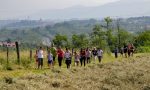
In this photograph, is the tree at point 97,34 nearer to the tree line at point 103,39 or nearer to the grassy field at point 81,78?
the tree line at point 103,39

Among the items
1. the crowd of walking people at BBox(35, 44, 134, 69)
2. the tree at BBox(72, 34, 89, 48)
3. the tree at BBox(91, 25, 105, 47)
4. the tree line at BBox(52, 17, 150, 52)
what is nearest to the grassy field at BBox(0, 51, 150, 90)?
the crowd of walking people at BBox(35, 44, 134, 69)

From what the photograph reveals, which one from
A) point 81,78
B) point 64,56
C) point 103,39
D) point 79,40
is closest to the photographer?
point 81,78

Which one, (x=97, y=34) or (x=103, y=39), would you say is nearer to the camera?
(x=103, y=39)

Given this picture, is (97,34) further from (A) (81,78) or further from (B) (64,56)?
(A) (81,78)

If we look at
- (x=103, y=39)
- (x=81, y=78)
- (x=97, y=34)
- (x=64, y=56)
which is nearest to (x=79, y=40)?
(x=97, y=34)

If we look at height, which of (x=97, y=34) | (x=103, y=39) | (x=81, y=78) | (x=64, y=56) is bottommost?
(x=103, y=39)

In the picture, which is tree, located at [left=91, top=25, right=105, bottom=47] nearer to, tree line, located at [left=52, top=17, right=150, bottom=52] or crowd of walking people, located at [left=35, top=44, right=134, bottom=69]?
tree line, located at [left=52, top=17, right=150, bottom=52]

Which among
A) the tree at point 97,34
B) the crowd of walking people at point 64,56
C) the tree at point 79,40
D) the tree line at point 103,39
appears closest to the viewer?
the crowd of walking people at point 64,56

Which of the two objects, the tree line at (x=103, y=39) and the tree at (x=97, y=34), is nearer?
the tree line at (x=103, y=39)

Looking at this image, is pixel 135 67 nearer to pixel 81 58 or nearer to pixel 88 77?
pixel 81 58

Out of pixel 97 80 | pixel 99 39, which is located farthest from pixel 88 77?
pixel 99 39

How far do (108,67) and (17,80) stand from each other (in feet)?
44.4

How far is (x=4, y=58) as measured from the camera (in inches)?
1478

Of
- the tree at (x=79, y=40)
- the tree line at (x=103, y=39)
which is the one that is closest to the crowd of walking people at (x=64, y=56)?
the tree line at (x=103, y=39)
